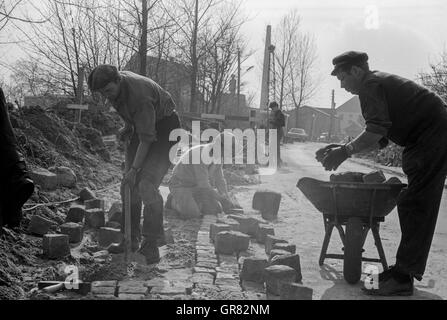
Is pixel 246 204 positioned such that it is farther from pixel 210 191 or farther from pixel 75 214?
pixel 75 214

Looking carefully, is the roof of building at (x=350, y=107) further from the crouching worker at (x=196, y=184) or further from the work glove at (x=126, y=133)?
the work glove at (x=126, y=133)

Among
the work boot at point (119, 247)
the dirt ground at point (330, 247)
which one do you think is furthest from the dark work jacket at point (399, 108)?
the work boot at point (119, 247)

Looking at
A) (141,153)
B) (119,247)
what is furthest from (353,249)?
(119,247)

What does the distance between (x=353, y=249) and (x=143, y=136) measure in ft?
6.53

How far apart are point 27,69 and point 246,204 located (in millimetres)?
12579

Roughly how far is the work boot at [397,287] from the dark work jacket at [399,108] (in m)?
1.06

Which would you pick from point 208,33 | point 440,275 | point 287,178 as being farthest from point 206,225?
point 208,33

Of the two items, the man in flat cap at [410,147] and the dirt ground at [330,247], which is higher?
the man in flat cap at [410,147]

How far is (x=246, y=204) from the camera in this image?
325 inches

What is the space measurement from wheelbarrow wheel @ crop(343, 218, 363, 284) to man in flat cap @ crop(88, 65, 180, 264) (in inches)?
65.4

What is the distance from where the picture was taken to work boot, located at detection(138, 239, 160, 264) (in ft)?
14.7

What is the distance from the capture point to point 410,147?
3.97 m

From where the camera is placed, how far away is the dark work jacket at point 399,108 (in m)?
3.88
